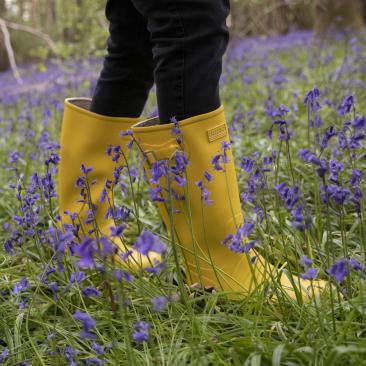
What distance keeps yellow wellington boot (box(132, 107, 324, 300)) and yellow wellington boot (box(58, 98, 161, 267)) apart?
0.33 metres

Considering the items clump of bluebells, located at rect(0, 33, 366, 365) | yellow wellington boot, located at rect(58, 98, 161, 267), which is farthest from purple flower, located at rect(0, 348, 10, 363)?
yellow wellington boot, located at rect(58, 98, 161, 267)

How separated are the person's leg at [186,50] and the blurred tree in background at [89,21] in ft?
10.9

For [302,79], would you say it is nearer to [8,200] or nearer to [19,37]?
[8,200]

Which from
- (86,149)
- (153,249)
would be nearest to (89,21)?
(86,149)

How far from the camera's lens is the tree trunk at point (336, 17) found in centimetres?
879

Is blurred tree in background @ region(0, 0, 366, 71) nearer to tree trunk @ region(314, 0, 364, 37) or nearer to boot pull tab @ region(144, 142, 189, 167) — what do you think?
tree trunk @ region(314, 0, 364, 37)

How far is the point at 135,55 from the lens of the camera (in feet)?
6.25

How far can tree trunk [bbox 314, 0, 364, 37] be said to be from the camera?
346 inches

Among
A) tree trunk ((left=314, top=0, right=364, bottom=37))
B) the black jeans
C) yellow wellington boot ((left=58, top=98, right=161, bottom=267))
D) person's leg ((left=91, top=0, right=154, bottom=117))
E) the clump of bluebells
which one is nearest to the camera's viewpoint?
the clump of bluebells

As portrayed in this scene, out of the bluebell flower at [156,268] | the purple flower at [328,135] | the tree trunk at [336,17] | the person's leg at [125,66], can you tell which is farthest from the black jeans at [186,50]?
the tree trunk at [336,17]

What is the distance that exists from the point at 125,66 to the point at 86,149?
344mm

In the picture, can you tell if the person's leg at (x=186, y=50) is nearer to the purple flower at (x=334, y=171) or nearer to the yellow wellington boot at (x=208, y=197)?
the yellow wellington boot at (x=208, y=197)

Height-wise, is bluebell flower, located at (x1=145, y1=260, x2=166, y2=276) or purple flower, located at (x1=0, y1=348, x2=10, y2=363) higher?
bluebell flower, located at (x1=145, y1=260, x2=166, y2=276)

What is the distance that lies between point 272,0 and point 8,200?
13.9 m
